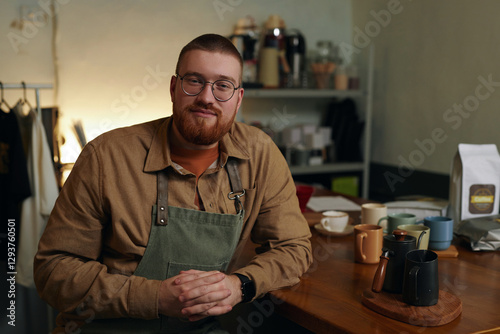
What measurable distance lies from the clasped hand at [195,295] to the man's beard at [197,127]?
382 mm

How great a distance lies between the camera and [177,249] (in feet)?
4.62

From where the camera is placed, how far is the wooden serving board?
113 cm

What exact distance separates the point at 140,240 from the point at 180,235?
0.35ft

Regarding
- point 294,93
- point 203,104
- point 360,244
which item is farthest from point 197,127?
point 294,93

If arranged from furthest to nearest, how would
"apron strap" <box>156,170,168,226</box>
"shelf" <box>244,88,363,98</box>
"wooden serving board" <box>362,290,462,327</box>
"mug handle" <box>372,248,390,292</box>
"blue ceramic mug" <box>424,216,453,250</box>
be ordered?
"shelf" <box>244,88,363,98</box> → "blue ceramic mug" <box>424,216,453,250</box> → "apron strap" <box>156,170,168,226</box> → "mug handle" <box>372,248,390,292</box> → "wooden serving board" <box>362,290,462,327</box>

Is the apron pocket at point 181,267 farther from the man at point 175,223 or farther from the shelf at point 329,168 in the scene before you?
the shelf at point 329,168

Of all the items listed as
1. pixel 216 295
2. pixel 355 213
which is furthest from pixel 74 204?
pixel 355 213

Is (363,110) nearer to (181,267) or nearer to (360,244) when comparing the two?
(360,244)

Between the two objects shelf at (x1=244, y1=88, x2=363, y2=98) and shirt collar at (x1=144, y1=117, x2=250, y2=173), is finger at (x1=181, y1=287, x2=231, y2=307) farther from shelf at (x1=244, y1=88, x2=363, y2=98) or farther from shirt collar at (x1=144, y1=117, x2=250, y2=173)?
shelf at (x1=244, y1=88, x2=363, y2=98)

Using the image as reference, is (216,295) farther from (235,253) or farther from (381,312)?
(381,312)

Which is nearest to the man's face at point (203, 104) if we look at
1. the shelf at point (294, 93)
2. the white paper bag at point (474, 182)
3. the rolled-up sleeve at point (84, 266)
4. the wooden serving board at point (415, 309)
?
the rolled-up sleeve at point (84, 266)

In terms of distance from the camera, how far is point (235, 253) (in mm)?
1570

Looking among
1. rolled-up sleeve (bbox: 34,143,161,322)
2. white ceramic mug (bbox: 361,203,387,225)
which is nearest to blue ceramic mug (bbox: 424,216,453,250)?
white ceramic mug (bbox: 361,203,387,225)

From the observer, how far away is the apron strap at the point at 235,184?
4.93 ft
